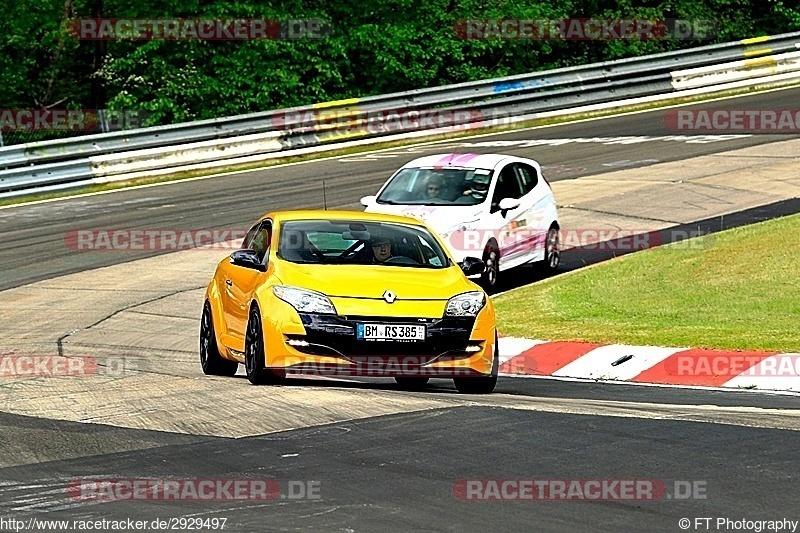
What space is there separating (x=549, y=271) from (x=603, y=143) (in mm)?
11760

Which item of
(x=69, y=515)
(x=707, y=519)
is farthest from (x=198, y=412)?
(x=707, y=519)

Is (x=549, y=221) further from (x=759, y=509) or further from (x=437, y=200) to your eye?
(x=759, y=509)

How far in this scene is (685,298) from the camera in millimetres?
16344

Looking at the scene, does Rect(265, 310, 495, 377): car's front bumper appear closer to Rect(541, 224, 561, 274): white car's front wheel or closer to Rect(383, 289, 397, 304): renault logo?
Rect(383, 289, 397, 304): renault logo

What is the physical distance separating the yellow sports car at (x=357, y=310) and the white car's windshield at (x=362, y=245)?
1cm

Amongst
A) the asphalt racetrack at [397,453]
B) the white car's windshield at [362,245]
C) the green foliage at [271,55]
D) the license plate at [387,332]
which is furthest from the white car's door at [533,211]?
the green foliage at [271,55]

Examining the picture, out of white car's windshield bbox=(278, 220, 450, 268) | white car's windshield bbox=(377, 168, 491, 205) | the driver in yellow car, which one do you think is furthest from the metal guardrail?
the driver in yellow car

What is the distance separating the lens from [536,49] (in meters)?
38.9

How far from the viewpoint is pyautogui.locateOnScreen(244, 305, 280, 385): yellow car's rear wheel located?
37.4 feet

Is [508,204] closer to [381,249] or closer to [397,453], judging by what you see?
[381,249]

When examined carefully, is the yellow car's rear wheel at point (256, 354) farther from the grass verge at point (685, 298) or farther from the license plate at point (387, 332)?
the grass verge at point (685, 298)

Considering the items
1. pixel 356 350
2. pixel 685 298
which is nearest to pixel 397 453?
pixel 356 350

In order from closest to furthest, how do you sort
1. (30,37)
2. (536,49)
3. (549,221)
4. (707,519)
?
(707,519) → (549,221) → (30,37) → (536,49)

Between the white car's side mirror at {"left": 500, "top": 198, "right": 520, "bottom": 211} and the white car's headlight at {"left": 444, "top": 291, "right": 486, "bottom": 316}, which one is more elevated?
the white car's side mirror at {"left": 500, "top": 198, "right": 520, "bottom": 211}
